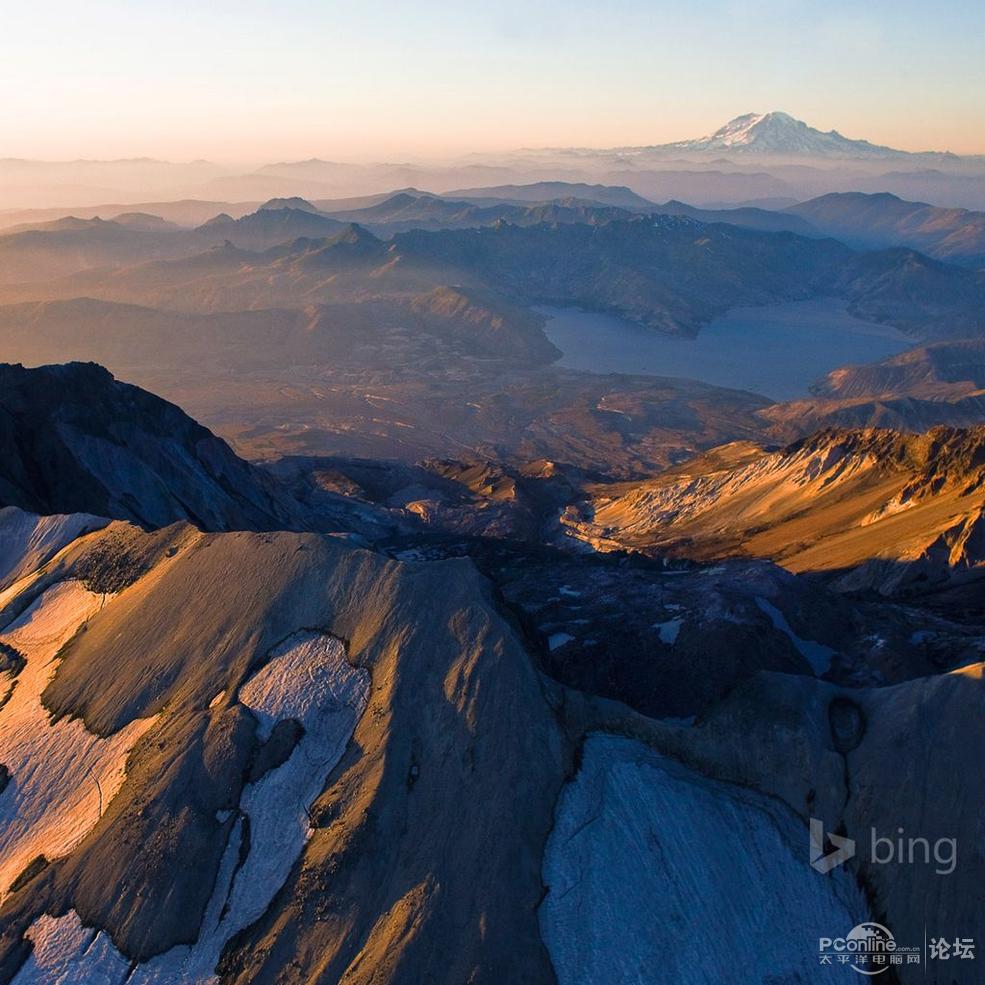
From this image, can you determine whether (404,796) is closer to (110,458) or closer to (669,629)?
(669,629)

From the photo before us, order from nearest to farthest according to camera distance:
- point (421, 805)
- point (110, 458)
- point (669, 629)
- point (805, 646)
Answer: point (421, 805)
point (669, 629)
point (805, 646)
point (110, 458)

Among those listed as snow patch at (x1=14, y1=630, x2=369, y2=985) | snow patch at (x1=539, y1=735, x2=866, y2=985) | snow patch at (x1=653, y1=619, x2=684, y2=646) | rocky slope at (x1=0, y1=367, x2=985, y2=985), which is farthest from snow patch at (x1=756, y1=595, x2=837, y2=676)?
snow patch at (x1=14, y1=630, x2=369, y2=985)

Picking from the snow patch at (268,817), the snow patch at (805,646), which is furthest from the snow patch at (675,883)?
the snow patch at (805,646)

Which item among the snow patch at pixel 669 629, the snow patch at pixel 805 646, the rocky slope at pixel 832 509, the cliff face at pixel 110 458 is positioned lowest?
the rocky slope at pixel 832 509

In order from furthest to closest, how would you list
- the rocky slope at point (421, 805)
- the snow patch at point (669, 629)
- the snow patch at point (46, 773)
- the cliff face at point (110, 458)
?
1. the cliff face at point (110, 458)
2. the snow patch at point (669, 629)
3. the snow patch at point (46, 773)
4. the rocky slope at point (421, 805)

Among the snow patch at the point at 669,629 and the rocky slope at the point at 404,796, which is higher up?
the rocky slope at the point at 404,796

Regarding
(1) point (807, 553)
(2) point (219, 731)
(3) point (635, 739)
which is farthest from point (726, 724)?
(1) point (807, 553)

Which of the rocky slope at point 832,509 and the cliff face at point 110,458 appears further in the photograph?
the rocky slope at point 832,509

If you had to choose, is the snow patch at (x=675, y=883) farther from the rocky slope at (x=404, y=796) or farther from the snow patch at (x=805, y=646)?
the snow patch at (x=805, y=646)

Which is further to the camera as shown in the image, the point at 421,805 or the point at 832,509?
the point at 832,509

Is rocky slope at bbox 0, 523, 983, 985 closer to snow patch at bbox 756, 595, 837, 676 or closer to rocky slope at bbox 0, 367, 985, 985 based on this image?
rocky slope at bbox 0, 367, 985, 985

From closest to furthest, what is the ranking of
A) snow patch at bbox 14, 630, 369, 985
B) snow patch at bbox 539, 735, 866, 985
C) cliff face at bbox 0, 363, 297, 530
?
snow patch at bbox 539, 735, 866, 985, snow patch at bbox 14, 630, 369, 985, cliff face at bbox 0, 363, 297, 530

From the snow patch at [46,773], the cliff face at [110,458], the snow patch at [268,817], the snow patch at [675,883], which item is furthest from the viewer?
the cliff face at [110,458]

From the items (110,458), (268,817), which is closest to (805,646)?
(268,817)
